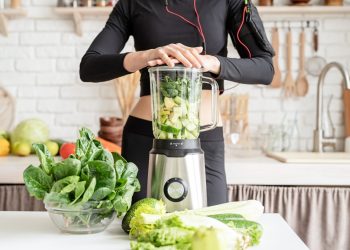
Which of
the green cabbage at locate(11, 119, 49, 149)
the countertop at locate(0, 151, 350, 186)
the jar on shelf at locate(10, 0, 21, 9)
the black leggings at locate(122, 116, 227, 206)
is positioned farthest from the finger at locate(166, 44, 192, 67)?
the jar on shelf at locate(10, 0, 21, 9)

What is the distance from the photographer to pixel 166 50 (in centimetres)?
116

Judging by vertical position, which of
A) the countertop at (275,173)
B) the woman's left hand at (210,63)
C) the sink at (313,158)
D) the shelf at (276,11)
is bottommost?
the countertop at (275,173)

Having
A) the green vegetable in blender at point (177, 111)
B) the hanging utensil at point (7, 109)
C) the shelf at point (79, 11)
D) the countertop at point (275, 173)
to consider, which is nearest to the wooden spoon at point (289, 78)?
the countertop at point (275, 173)

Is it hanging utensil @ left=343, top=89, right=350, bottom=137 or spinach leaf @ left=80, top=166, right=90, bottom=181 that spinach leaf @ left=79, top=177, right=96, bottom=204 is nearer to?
spinach leaf @ left=80, top=166, right=90, bottom=181

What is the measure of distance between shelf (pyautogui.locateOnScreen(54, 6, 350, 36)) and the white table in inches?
62.9

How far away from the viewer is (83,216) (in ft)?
3.22

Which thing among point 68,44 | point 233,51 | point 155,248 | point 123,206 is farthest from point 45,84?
point 155,248

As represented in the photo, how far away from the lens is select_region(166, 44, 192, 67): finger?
1129 mm

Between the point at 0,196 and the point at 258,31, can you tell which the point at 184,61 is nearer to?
the point at 258,31

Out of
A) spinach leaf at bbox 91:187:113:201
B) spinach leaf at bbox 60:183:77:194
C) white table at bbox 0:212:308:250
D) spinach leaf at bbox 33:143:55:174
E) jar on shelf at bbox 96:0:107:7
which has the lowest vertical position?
white table at bbox 0:212:308:250

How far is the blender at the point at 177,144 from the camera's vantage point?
3.50ft

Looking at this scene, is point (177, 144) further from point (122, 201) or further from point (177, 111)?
point (122, 201)

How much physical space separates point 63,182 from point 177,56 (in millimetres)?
377

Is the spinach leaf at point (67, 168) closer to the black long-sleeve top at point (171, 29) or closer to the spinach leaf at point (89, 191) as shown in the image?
the spinach leaf at point (89, 191)
